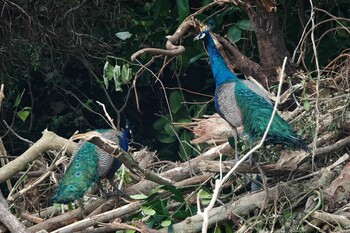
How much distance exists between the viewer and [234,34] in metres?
5.78

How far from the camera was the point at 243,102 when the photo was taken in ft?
14.6

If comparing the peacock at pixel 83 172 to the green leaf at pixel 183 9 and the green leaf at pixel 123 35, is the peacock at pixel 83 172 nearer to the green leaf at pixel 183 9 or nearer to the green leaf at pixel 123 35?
the green leaf at pixel 183 9

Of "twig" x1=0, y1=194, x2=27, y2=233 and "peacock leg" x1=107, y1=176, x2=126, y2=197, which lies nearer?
"twig" x1=0, y1=194, x2=27, y2=233

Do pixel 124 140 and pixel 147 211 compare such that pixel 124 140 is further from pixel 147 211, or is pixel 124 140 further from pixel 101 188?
pixel 147 211

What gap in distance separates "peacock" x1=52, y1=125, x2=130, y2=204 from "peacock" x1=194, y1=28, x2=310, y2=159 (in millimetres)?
594

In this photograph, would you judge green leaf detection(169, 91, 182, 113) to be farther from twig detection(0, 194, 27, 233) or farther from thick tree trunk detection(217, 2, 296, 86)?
twig detection(0, 194, 27, 233)

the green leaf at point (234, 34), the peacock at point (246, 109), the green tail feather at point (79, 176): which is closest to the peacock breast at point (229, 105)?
the peacock at point (246, 109)

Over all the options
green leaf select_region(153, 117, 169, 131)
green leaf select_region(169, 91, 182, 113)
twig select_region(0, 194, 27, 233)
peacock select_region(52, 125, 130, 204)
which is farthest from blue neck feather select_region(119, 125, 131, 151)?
green leaf select_region(153, 117, 169, 131)

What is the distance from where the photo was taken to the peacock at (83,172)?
172 inches

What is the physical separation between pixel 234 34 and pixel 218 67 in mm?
1016

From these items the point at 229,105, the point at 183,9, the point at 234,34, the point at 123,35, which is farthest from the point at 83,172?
the point at 123,35

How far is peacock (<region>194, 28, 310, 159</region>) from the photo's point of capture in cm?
416

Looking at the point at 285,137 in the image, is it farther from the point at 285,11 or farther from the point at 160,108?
the point at 160,108

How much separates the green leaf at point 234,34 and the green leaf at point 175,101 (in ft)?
2.36
